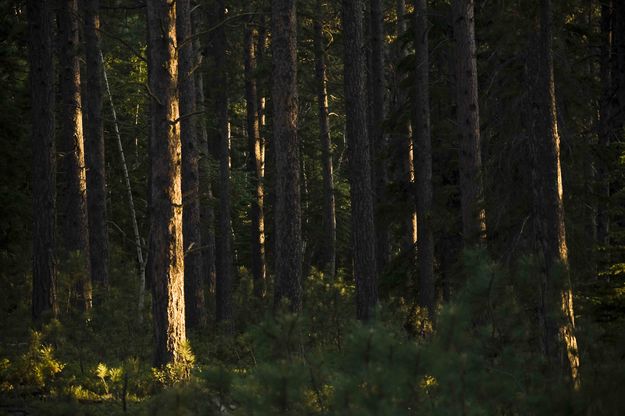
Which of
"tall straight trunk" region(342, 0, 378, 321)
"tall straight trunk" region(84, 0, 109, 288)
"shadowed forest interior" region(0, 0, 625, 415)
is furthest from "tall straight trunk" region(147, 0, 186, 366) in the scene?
"tall straight trunk" region(84, 0, 109, 288)

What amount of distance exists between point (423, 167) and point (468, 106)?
10.9ft

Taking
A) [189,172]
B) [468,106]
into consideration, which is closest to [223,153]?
[189,172]

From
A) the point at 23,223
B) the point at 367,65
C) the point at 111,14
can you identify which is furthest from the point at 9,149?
the point at 367,65

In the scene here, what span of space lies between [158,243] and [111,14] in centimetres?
1751

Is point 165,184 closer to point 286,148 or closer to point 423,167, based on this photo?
point 286,148

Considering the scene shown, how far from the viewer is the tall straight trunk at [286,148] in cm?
1429

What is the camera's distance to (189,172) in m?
19.3

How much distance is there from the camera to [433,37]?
2128 centimetres

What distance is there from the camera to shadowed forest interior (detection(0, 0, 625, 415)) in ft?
20.8

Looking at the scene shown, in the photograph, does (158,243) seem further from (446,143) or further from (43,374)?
(446,143)

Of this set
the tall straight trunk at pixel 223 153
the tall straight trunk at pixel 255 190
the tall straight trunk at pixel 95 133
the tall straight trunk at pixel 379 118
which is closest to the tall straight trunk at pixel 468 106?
the tall straight trunk at pixel 379 118

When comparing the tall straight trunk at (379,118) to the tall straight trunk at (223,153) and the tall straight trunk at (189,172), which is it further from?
the tall straight trunk at (189,172)

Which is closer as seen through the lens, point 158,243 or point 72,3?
point 158,243

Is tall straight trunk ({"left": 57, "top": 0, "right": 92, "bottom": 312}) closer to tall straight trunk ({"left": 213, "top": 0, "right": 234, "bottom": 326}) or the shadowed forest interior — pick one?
the shadowed forest interior
